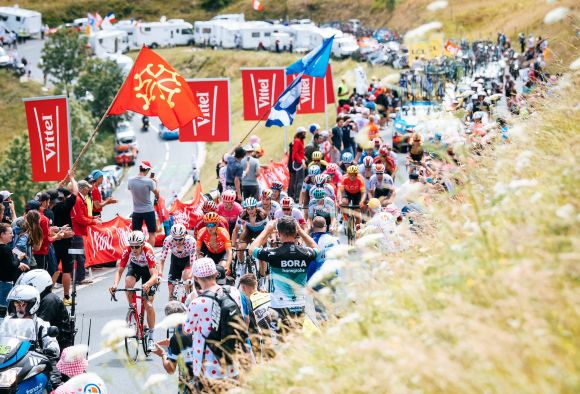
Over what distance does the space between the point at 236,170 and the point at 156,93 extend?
226cm

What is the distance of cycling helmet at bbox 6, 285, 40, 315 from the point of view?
968 cm

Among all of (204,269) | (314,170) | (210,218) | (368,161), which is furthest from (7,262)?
(368,161)

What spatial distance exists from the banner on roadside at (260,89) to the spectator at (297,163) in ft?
10.5

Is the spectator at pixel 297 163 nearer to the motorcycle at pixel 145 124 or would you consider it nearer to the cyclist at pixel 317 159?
the cyclist at pixel 317 159

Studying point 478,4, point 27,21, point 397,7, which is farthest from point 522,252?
point 27,21

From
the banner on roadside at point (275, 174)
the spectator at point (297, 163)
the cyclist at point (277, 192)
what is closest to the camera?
the cyclist at point (277, 192)

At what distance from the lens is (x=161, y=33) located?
12600 cm

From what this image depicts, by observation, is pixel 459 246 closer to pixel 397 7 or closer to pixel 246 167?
pixel 246 167

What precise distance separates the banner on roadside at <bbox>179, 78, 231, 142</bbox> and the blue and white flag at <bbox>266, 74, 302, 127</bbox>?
251cm

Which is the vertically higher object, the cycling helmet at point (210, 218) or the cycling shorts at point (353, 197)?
the cycling helmet at point (210, 218)

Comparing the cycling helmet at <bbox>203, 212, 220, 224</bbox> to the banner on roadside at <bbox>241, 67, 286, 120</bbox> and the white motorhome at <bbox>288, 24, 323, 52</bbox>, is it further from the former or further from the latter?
the white motorhome at <bbox>288, 24, 323, 52</bbox>

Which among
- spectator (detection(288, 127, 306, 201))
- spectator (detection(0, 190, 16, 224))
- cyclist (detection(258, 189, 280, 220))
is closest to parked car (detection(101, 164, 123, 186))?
spectator (detection(288, 127, 306, 201))

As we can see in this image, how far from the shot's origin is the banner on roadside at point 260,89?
25.1 metres

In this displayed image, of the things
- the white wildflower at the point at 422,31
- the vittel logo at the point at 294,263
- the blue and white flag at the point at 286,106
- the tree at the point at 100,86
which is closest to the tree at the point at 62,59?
the tree at the point at 100,86
